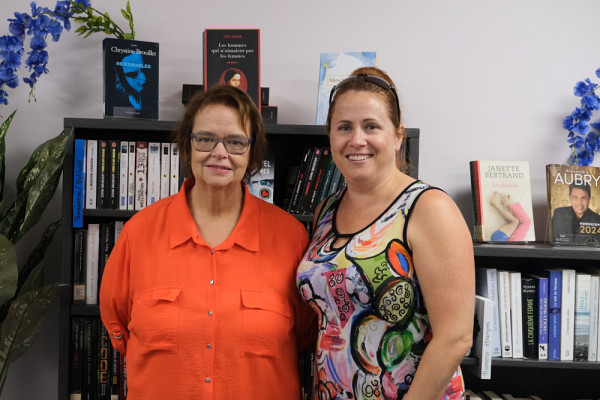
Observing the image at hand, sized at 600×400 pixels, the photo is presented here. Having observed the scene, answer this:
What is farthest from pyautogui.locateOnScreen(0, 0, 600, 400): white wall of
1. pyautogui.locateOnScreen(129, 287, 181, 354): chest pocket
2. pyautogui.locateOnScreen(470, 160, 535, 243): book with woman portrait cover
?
pyautogui.locateOnScreen(129, 287, 181, 354): chest pocket

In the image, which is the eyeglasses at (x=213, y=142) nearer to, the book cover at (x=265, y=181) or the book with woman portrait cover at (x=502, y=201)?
the book cover at (x=265, y=181)

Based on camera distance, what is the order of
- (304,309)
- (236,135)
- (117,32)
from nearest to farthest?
(236,135) → (304,309) → (117,32)

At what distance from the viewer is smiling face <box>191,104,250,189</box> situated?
4.98 feet

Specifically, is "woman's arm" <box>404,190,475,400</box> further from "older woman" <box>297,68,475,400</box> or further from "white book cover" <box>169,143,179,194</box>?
Result: "white book cover" <box>169,143,179,194</box>

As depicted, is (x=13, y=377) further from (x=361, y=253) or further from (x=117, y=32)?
(x=361, y=253)

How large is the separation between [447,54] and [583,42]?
0.60 m

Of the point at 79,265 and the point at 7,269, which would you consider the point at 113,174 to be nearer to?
the point at 79,265

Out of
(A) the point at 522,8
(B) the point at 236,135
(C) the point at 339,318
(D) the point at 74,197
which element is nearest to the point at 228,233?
(B) the point at 236,135

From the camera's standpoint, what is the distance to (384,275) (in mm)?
1334

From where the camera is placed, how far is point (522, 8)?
228 cm

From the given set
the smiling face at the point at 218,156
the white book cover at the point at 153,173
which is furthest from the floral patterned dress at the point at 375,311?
the white book cover at the point at 153,173

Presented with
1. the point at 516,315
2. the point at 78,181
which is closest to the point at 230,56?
the point at 78,181

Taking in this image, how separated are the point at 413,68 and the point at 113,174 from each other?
1330 millimetres

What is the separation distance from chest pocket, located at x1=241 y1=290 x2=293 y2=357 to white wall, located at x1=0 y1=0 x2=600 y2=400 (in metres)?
0.99
